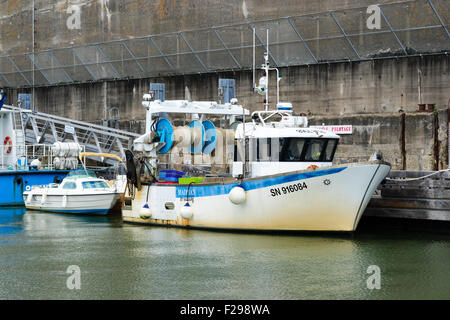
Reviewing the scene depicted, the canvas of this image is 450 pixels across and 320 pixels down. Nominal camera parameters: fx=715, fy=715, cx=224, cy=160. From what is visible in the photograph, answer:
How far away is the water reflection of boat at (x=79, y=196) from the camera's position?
27.0 metres

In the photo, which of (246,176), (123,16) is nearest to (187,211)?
(246,176)

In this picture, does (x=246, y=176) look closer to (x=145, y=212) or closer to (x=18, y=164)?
(x=145, y=212)

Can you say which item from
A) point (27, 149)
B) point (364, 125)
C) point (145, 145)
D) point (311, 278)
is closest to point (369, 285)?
point (311, 278)

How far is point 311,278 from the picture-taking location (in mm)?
Result: 14469

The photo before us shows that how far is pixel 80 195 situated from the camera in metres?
27.2

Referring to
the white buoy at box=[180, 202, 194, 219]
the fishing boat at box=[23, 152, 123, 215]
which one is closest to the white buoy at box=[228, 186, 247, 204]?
the white buoy at box=[180, 202, 194, 219]

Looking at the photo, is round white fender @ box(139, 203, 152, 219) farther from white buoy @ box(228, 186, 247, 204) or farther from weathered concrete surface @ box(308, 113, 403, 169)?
weathered concrete surface @ box(308, 113, 403, 169)

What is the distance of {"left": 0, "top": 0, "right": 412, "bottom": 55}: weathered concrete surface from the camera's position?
101ft

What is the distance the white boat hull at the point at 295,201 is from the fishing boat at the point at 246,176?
0.03 metres

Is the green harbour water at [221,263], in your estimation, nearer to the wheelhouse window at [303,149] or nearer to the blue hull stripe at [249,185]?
the blue hull stripe at [249,185]

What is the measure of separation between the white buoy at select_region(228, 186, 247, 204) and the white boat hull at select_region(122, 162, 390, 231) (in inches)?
6.5

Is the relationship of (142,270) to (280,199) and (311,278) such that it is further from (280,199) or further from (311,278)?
(280,199)
